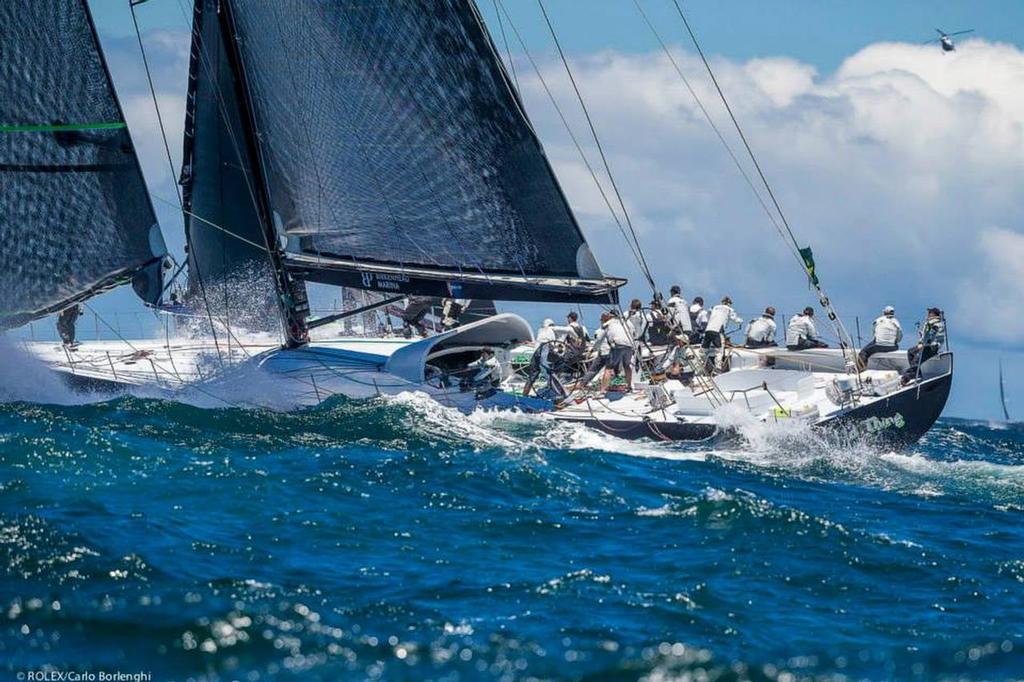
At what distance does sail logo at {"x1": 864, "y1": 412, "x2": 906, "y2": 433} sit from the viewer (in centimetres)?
2152

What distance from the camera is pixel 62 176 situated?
22391mm

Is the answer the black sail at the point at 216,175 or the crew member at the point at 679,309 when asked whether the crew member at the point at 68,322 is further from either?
the crew member at the point at 679,309

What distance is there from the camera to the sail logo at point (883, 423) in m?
21.5

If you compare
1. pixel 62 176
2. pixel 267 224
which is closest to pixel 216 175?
pixel 267 224

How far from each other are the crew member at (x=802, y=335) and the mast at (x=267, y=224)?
351 inches

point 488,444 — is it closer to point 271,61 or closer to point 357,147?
point 357,147

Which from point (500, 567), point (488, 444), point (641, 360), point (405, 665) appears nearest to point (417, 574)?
point (500, 567)

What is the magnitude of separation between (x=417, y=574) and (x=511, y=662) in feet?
7.49

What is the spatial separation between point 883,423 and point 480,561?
37.0ft

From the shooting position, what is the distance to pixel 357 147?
22.3m

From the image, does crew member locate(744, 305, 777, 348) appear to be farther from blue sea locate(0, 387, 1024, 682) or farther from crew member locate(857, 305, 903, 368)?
blue sea locate(0, 387, 1024, 682)

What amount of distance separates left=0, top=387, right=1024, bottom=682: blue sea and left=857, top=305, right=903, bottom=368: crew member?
18.7 ft

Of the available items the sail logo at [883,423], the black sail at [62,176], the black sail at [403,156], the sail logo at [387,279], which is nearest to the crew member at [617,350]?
the black sail at [403,156]

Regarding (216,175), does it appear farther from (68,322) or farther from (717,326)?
(717,326)
